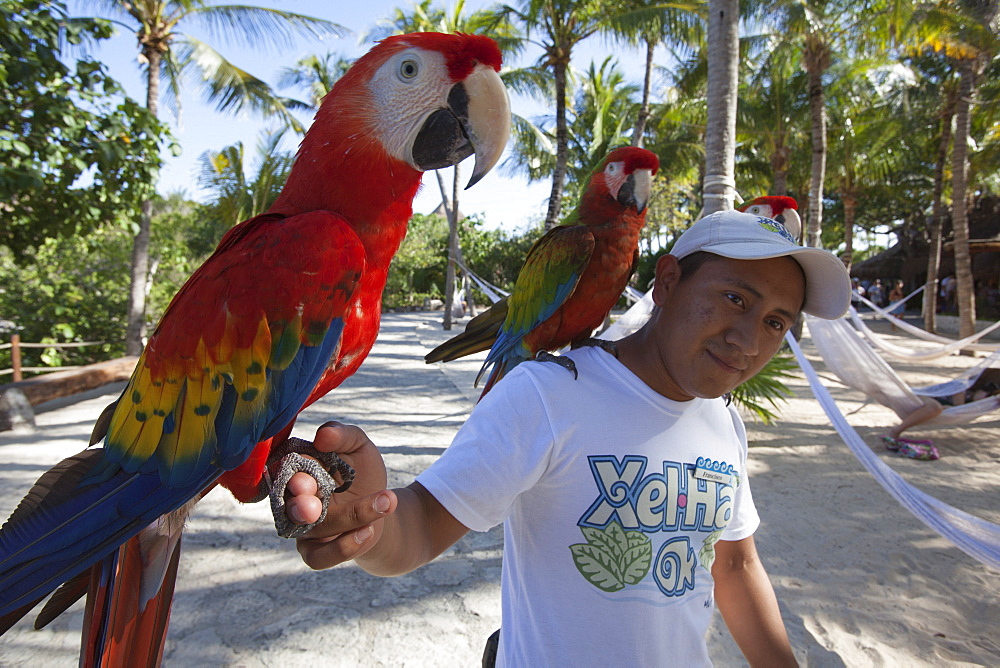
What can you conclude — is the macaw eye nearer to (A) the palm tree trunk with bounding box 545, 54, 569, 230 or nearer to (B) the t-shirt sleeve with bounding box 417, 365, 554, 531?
(B) the t-shirt sleeve with bounding box 417, 365, 554, 531

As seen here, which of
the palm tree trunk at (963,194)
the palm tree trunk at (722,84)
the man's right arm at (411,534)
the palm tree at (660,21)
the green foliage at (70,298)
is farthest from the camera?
the palm tree trunk at (963,194)

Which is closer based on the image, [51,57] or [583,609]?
[583,609]

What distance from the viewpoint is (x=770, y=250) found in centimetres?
89

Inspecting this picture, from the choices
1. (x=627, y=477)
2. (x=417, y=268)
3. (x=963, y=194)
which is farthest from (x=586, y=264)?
(x=417, y=268)

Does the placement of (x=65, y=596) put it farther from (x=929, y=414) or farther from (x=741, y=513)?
(x=929, y=414)

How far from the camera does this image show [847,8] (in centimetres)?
717

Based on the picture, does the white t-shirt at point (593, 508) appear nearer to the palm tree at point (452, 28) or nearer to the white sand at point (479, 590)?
the white sand at point (479, 590)

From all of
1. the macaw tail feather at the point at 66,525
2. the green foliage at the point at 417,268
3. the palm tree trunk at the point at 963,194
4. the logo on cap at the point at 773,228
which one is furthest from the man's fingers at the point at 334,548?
the green foliage at the point at 417,268

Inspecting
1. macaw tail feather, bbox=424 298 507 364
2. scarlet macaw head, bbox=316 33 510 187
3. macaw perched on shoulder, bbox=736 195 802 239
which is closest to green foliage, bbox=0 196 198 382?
macaw tail feather, bbox=424 298 507 364

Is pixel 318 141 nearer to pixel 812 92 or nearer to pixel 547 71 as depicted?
pixel 547 71

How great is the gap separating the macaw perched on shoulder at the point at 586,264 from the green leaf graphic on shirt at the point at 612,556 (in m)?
0.97

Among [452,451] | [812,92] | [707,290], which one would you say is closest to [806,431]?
[707,290]

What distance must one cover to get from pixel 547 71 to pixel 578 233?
24.4 feet

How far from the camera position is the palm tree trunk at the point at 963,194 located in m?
7.73
